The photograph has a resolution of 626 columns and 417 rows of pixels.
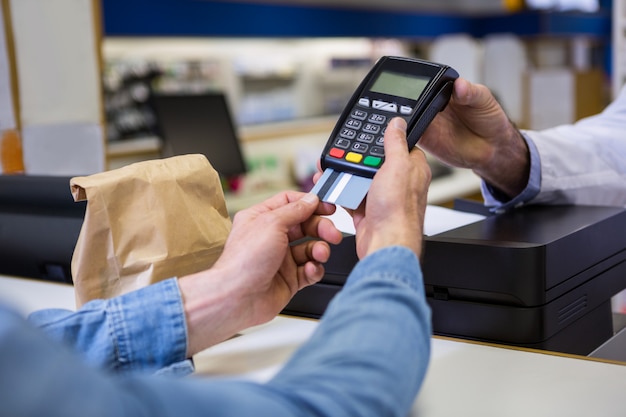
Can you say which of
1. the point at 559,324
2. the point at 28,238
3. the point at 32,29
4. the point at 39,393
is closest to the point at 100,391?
the point at 39,393

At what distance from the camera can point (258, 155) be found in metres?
3.62

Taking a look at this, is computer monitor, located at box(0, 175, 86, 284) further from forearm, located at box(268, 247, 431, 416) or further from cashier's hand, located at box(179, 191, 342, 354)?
forearm, located at box(268, 247, 431, 416)

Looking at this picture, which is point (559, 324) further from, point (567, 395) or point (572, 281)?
point (567, 395)

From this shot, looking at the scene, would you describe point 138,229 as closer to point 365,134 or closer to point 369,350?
point 365,134

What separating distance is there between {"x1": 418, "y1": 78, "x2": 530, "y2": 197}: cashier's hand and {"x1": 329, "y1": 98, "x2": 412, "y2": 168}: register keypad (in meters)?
0.16

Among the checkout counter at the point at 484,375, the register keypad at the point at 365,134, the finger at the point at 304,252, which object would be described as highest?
the register keypad at the point at 365,134

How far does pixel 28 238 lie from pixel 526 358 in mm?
811

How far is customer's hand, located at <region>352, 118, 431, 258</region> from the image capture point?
0.68 metres

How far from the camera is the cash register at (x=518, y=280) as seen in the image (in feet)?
2.97

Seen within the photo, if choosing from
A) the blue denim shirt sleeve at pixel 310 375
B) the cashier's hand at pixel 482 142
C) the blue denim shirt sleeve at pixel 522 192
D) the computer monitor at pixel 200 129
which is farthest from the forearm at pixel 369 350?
the computer monitor at pixel 200 129

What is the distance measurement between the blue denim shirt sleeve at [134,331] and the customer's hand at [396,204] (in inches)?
7.9

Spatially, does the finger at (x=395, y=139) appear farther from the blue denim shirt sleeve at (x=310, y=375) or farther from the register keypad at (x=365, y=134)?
the blue denim shirt sleeve at (x=310, y=375)

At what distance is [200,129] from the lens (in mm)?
3131

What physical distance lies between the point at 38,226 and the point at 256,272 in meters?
0.56
